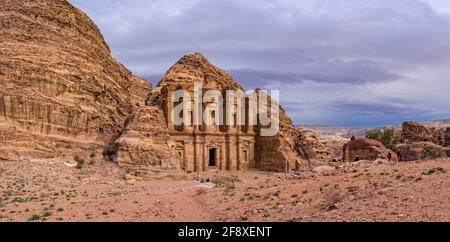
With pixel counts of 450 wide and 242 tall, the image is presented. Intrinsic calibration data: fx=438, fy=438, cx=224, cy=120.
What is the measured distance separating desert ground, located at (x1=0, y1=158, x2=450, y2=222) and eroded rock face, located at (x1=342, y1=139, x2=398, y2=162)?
18642 mm

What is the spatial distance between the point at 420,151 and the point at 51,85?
37.2m

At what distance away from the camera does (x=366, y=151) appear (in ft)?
140

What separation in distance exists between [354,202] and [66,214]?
12.4 metres

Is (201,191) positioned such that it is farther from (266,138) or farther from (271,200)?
(266,138)

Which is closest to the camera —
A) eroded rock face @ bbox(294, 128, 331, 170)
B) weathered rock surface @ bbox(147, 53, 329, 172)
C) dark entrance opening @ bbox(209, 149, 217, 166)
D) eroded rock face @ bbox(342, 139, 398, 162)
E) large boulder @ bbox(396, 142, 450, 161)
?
eroded rock face @ bbox(342, 139, 398, 162)

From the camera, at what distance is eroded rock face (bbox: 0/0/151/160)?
38000 mm

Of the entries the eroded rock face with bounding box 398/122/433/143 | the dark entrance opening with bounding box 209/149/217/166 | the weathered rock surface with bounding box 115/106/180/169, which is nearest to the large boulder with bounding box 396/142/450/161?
the eroded rock face with bounding box 398/122/433/143

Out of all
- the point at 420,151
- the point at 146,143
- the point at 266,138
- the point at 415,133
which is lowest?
the point at 420,151

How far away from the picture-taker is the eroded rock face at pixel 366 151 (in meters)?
41.1

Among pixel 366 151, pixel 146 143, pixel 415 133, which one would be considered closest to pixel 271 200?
pixel 146 143

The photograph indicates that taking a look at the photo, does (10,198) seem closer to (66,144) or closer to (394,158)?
(66,144)

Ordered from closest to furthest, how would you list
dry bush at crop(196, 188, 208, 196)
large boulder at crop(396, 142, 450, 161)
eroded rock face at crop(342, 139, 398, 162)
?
dry bush at crop(196, 188, 208, 196) → eroded rock face at crop(342, 139, 398, 162) → large boulder at crop(396, 142, 450, 161)

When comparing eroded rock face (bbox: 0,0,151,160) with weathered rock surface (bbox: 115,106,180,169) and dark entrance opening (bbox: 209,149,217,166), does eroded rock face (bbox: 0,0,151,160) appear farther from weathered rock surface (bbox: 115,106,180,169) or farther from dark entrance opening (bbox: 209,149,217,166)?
dark entrance opening (bbox: 209,149,217,166)
